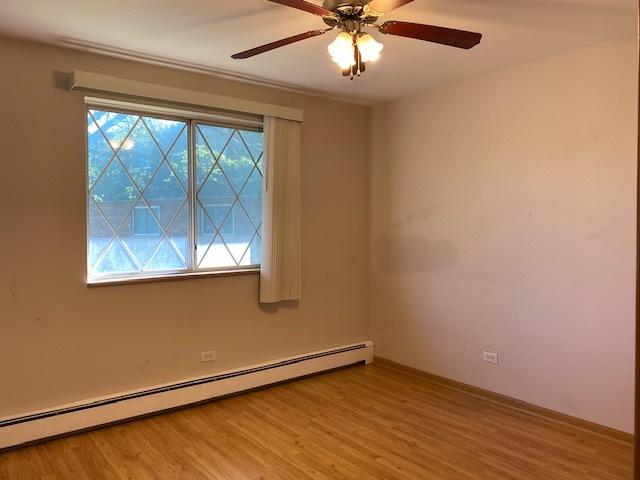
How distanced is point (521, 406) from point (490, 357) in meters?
0.40

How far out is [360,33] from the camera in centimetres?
219

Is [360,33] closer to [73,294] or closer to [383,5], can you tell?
[383,5]

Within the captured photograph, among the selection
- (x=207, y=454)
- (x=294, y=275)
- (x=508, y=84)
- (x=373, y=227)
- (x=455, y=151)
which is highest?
(x=508, y=84)

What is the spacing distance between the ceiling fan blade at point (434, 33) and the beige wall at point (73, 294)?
189 centimetres

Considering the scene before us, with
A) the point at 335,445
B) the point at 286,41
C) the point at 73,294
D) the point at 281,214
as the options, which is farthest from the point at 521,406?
the point at 73,294

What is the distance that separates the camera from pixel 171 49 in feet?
10.2

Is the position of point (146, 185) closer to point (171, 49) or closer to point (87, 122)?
point (87, 122)

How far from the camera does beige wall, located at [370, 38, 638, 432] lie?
9.91ft

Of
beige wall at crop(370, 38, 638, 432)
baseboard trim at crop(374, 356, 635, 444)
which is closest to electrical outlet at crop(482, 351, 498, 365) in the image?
beige wall at crop(370, 38, 638, 432)

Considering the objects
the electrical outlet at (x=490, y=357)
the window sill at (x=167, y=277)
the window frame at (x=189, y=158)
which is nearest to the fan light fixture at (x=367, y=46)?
the window frame at (x=189, y=158)

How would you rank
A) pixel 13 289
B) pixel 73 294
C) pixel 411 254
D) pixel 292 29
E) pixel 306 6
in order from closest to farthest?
pixel 306 6 < pixel 292 29 < pixel 13 289 < pixel 73 294 < pixel 411 254

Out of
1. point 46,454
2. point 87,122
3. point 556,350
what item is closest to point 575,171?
point 556,350

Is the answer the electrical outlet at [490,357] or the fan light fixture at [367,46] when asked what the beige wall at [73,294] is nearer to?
the electrical outlet at [490,357]

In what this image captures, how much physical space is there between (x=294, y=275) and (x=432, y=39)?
2.29 metres
